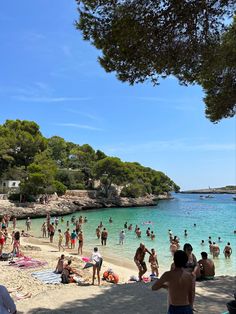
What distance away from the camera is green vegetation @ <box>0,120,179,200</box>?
48719mm

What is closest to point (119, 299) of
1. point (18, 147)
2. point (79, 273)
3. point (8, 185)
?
point (79, 273)

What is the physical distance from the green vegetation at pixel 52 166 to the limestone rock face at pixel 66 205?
2.20 m

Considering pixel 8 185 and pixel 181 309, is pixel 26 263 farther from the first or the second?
pixel 8 185

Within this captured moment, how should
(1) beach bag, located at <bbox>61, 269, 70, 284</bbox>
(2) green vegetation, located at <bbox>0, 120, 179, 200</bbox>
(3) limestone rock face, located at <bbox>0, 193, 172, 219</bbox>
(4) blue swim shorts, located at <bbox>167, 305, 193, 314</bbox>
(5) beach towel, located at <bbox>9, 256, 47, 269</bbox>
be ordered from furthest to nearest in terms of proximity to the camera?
(2) green vegetation, located at <bbox>0, 120, 179, 200</bbox> → (3) limestone rock face, located at <bbox>0, 193, 172, 219</bbox> → (5) beach towel, located at <bbox>9, 256, 47, 269</bbox> → (1) beach bag, located at <bbox>61, 269, 70, 284</bbox> → (4) blue swim shorts, located at <bbox>167, 305, 193, 314</bbox>

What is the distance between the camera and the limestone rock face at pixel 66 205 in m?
A: 42.9

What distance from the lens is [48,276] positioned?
1260cm

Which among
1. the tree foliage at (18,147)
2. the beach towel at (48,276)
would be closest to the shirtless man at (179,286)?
the beach towel at (48,276)

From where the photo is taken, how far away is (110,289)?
913 cm

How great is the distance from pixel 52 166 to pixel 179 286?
1902 inches

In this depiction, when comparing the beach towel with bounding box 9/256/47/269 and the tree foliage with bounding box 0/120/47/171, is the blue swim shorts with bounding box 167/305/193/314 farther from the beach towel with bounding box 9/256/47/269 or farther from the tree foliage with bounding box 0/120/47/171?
the tree foliage with bounding box 0/120/47/171

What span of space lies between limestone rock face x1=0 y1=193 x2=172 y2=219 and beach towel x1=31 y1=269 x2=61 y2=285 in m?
29.7

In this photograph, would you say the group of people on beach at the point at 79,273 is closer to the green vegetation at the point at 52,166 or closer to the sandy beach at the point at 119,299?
the sandy beach at the point at 119,299

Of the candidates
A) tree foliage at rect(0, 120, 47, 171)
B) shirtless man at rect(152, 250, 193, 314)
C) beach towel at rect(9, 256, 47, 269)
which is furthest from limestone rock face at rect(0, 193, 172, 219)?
shirtless man at rect(152, 250, 193, 314)

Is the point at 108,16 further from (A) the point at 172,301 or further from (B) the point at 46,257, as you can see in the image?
(B) the point at 46,257
